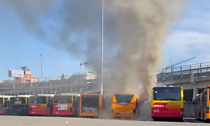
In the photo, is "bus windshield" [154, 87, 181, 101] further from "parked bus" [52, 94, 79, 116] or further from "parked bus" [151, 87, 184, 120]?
"parked bus" [52, 94, 79, 116]

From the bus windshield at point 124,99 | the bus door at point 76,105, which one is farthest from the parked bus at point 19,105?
the bus windshield at point 124,99

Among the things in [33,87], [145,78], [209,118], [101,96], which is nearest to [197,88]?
[145,78]

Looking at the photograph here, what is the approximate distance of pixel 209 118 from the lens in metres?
25.9

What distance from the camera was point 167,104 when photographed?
28.3m

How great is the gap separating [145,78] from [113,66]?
5108 millimetres

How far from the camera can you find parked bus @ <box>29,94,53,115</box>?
134 feet

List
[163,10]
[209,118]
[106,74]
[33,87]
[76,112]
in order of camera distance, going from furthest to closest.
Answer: [33,87], [106,74], [76,112], [163,10], [209,118]

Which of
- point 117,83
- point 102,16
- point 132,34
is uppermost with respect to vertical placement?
point 102,16

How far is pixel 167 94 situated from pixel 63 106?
14.3 m

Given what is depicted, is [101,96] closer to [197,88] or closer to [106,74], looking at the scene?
[106,74]

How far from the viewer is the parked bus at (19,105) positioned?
4269 cm

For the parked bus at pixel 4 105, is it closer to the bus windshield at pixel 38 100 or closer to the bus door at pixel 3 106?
the bus door at pixel 3 106

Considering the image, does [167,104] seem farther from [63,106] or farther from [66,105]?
[63,106]

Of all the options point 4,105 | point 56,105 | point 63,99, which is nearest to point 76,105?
point 63,99
